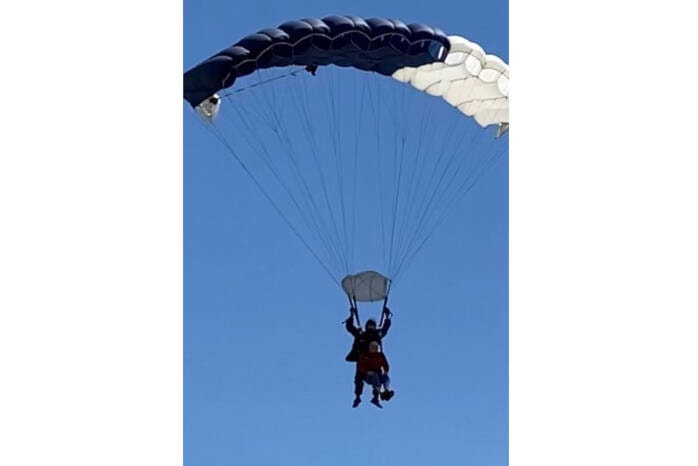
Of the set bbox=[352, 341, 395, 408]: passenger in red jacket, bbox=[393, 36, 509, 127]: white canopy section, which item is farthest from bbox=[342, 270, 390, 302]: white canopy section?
bbox=[393, 36, 509, 127]: white canopy section

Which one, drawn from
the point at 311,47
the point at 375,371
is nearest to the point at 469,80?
the point at 311,47

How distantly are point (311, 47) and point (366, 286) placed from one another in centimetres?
276

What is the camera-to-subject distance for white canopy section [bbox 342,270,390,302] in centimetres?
1341

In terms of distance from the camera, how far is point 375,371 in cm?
1295

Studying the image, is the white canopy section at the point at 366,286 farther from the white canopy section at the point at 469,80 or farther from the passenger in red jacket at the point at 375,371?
the white canopy section at the point at 469,80

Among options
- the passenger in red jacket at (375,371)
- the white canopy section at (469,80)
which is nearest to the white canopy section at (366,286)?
the passenger in red jacket at (375,371)

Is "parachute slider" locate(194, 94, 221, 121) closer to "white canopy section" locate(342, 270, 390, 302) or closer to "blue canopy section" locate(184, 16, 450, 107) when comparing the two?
"blue canopy section" locate(184, 16, 450, 107)
